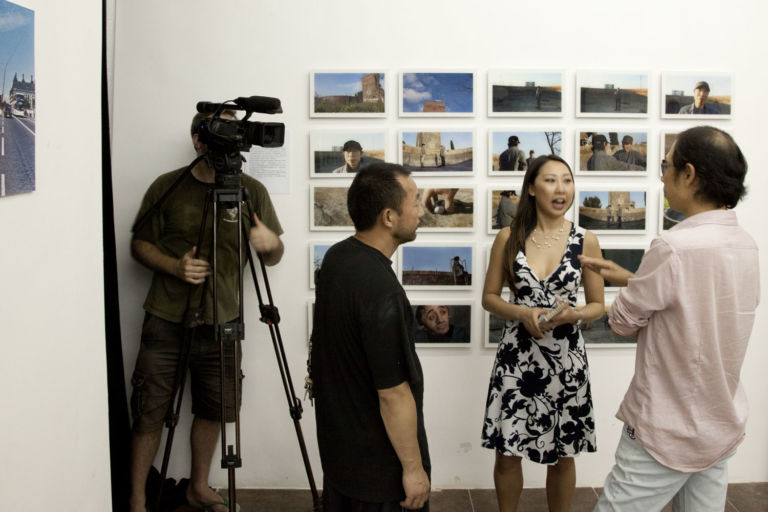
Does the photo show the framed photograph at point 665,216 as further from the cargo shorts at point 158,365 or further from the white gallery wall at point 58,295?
the white gallery wall at point 58,295

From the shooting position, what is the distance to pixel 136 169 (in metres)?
3.46

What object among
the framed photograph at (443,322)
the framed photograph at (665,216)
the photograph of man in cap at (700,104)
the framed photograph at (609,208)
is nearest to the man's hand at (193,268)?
the framed photograph at (443,322)

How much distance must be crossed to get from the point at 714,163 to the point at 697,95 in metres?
1.60

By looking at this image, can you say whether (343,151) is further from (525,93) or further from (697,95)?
(697,95)

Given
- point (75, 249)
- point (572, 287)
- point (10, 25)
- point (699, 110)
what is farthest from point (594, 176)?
point (10, 25)

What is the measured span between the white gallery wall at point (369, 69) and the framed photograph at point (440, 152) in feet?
0.13

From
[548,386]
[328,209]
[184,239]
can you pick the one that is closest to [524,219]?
[548,386]

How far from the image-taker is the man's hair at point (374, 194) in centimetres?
204

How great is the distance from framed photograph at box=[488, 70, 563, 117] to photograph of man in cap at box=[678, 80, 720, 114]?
621 mm

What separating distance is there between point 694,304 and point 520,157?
1568mm

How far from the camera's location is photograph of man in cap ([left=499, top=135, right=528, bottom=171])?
3.47 m

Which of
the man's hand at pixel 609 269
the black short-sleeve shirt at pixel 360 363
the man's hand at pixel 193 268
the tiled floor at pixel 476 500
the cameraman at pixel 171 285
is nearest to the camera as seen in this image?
the black short-sleeve shirt at pixel 360 363

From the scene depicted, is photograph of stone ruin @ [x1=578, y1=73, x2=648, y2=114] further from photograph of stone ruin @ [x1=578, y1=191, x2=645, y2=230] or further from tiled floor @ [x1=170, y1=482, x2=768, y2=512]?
tiled floor @ [x1=170, y1=482, x2=768, y2=512]

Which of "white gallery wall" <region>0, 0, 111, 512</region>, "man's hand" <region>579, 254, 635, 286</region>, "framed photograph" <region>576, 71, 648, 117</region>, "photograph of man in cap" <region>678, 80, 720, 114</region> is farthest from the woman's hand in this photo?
"white gallery wall" <region>0, 0, 111, 512</region>
